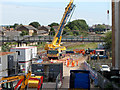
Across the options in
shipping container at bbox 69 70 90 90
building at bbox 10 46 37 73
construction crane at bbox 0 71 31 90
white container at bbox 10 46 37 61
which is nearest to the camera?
shipping container at bbox 69 70 90 90

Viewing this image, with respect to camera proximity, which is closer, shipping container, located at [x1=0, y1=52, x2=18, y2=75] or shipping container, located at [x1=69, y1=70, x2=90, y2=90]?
shipping container, located at [x1=69, y1=70, x2=90, y2=90]

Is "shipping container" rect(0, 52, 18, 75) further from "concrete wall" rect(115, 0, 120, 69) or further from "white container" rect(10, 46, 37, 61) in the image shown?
"concrete wall" rect(115, 0, 120, 69)

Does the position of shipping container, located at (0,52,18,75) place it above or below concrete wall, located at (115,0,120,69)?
below

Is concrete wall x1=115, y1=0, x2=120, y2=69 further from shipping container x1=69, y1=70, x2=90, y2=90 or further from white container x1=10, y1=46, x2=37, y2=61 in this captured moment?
white container x1=10, y1=46, x2=37, y2=61

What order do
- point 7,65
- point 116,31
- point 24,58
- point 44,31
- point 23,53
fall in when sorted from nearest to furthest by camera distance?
point 116,31
point 7,65
point 24,58
point 23,53
point 44,31

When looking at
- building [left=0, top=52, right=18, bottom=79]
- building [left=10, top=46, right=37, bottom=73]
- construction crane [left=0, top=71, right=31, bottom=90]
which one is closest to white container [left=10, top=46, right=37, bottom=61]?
building [left=10, top=46, right=37, bottom=73]

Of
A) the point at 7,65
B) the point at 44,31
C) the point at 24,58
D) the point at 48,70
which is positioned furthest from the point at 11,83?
the point at 44,31

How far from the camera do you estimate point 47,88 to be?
5039 millimetres

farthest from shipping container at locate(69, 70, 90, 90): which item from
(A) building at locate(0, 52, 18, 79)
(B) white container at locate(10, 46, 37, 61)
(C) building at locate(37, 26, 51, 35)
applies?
(C) building at locate(37, 26, 51, 35)

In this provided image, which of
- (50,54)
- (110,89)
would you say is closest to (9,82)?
(110,89)

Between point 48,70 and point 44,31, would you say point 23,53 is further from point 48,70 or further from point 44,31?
point 44,31

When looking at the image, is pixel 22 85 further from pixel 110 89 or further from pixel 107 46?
pixel 107 46

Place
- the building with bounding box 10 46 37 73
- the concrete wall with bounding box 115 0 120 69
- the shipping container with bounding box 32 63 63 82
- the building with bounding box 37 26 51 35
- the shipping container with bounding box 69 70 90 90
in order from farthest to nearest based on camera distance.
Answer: the building with bounding box 37 26 51 35
the building with bounding box 10 46 37 73
the shipping container with bounding box 32 63 63 82
the concrete wall with bounding box 115 0 120 69
the shipping container with bounding box 69 70 90 90

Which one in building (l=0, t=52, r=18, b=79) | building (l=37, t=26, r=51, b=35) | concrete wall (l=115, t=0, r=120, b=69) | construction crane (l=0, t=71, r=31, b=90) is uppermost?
building (l=37, t=26, r=51, b=35)
